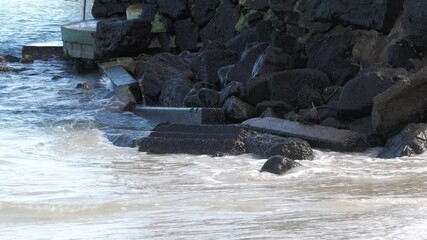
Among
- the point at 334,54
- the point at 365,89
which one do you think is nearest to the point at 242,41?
the point at 334,54

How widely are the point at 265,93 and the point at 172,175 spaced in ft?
9.58

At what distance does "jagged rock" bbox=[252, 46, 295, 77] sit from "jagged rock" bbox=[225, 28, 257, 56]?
1762 millimetres

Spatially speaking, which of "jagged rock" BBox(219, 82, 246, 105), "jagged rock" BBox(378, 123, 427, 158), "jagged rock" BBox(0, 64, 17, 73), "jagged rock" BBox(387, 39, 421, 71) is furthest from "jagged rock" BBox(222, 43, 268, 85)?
"jagged rock" BBox(0, 64, 17, 73)

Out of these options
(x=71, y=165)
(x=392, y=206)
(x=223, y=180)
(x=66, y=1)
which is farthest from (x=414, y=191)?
(x=66, y=1)

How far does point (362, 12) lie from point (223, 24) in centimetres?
479

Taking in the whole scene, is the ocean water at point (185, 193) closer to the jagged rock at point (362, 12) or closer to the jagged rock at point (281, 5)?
the jagged rock at point (362, 12)

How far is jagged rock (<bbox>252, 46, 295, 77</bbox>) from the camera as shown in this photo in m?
10.9

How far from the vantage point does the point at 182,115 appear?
1077cm

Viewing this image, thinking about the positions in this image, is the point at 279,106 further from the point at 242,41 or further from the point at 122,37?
the point at 122,37

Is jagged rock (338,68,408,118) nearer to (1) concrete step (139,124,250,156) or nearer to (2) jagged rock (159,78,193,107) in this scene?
(1) concrete step (139,124,250,156)

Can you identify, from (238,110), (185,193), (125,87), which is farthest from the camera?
(125,87)

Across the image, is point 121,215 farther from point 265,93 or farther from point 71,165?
point 265,93

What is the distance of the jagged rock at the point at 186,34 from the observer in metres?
16.1

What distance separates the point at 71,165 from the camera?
8430mm
